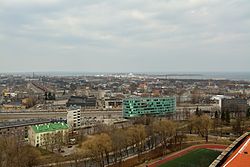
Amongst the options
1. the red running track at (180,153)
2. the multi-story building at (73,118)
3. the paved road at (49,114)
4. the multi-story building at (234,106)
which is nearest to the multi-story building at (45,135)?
the multi-story building at (73,118)

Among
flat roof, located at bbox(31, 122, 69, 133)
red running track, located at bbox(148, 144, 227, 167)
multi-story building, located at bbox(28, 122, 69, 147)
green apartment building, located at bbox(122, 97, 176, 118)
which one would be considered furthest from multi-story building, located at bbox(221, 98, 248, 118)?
multi-story building, located at bbox(28, 122, 69, 147)

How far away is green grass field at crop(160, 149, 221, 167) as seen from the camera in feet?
51.9

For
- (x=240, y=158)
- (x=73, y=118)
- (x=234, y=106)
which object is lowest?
(x=73, y=118)

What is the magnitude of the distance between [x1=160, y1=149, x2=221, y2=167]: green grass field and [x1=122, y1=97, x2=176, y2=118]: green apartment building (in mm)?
15565

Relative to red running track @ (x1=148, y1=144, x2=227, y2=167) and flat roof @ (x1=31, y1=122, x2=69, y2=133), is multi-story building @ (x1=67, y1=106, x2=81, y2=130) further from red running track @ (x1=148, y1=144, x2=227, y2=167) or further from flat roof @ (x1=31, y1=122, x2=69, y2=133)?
red running track @ (x1=148, y1=144, x2=227, y2=167)

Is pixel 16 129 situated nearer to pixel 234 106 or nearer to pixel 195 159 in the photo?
pixel 195 159

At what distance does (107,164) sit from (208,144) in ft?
25.5

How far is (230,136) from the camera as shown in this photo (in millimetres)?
23016

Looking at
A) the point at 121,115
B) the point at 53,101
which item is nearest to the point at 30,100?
the point at 53,101

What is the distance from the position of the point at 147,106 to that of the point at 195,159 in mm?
18020

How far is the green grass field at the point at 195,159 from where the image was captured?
51.9 ft

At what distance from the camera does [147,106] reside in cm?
3456

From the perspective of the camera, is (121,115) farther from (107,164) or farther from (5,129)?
(107,164)

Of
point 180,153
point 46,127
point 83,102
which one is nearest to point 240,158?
point 180,153
